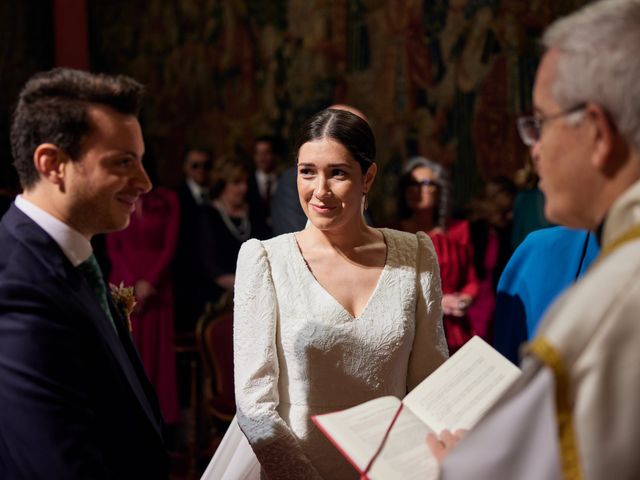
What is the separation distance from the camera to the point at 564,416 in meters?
1.58

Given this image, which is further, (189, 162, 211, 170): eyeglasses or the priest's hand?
(189, 162, 211, 170): eyeglasses

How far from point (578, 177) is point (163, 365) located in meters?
5.71

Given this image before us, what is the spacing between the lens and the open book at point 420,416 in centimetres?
216

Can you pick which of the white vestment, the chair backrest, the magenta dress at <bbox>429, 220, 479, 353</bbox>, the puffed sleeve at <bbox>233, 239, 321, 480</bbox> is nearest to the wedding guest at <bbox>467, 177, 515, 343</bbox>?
the magenta dress at <bbox>429, 220, 479, 353</bbox>

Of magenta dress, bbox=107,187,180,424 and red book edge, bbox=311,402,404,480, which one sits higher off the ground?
red book edge, bbox=311,402,404,480

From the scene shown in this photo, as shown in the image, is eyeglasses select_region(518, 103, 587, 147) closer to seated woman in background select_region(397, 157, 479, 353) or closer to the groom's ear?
the groom's ear

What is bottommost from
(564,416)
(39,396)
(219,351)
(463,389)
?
(219,351)

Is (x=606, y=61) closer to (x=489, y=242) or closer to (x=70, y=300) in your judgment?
(x=70, y=300)

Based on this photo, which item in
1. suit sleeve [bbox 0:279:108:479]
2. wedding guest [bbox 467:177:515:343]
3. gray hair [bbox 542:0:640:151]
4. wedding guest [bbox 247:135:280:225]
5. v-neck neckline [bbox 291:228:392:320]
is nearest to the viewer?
gray hair [bbox 542:0:640:151]

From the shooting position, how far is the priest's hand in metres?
2.15

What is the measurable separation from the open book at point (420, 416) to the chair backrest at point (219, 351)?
11.2ft

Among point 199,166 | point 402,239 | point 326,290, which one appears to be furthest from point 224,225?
point 326,290

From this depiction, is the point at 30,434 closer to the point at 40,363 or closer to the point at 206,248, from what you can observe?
the point at 40,363

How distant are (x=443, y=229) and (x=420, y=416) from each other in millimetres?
3526
